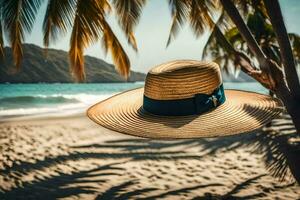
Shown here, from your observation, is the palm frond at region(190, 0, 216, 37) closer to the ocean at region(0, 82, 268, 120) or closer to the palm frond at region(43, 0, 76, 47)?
the palm frond at region(43, 0, 76, 47)

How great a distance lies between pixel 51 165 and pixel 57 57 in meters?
89.7

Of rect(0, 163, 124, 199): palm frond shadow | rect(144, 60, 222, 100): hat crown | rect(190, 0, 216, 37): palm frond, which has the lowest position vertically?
rect(0, 163, 124, 199): palm frond shadow

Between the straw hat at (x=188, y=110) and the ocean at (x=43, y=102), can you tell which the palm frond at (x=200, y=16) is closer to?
the straw hat at (x=188, y=110)

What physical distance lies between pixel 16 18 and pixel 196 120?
311cm

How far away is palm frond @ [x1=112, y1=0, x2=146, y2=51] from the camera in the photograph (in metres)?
5.11

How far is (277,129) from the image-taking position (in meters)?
11.0

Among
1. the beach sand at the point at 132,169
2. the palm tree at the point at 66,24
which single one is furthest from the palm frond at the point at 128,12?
the beach sand at the point at 132,169

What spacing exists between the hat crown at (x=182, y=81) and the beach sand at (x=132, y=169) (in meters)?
3.53

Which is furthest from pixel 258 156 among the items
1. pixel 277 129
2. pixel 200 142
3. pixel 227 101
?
pixel 227 101

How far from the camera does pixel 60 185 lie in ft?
18.6

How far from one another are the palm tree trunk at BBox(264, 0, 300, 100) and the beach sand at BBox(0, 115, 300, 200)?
353cm

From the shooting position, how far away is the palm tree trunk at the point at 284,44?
2.07m

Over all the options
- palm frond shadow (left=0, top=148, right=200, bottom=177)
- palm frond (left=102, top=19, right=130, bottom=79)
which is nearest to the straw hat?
palm frond (left=102, top=19, right=130, bottom=79)

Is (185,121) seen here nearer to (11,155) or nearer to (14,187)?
(14,187)
